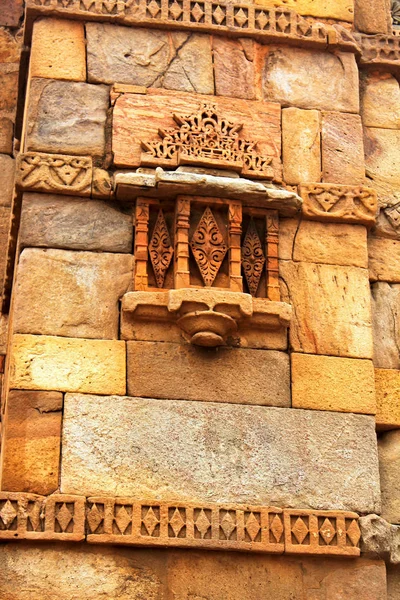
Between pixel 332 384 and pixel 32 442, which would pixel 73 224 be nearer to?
pixel 32 442

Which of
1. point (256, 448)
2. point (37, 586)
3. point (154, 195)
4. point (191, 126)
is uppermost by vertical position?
point (191, 126)

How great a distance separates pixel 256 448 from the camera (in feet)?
21.1

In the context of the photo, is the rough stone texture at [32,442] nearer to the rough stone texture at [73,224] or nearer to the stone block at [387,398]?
the rough stone texture at [73,224]

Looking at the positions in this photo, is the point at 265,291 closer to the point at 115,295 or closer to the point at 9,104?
Answer: the point at 115,295

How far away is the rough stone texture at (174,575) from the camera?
596cm

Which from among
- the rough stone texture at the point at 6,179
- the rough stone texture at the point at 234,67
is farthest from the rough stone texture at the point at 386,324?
the rough stone texture at the point at 6,179

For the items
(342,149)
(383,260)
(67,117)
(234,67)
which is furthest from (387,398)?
(67,117)

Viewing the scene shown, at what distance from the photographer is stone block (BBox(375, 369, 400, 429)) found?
695 centimetres

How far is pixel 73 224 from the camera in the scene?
683 centimetres

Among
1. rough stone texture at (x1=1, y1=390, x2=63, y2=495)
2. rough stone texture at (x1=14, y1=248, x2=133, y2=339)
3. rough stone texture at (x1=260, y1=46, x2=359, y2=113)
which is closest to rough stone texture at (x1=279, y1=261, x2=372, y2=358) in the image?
rough stone texture at (x1=14, y1=248, x2=133, y2=339)

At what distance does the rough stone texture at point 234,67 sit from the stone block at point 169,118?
0.27 ft

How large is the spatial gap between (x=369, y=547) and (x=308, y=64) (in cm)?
311

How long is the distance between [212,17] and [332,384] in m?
2.52

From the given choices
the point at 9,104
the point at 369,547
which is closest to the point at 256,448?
the point at 369,547
